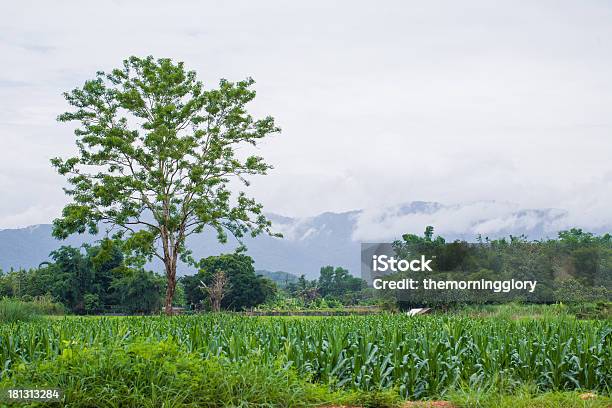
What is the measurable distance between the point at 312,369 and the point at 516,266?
3325 cm

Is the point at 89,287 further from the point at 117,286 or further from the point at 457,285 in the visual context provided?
the point at 457,285

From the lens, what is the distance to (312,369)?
10.8m

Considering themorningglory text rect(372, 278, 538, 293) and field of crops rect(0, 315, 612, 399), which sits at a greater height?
themorningglory text rect(372, 278, 538, 293)

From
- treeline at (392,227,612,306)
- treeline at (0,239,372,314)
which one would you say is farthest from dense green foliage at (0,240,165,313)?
treeline at (392,227,612,306)

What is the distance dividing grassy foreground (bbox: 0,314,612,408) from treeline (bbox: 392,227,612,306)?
78.0 feet

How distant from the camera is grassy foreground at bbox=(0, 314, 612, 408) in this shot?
7.78 metres

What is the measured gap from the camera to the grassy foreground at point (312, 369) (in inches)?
306

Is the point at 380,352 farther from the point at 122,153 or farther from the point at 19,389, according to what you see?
the point at 122,153

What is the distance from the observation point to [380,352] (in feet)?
37.0

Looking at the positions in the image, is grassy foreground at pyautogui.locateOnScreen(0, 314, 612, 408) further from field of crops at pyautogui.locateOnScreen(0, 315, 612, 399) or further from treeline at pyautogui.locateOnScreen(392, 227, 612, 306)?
treeline at pyautogui.locateOnScreen(392, 227, 612, 306)

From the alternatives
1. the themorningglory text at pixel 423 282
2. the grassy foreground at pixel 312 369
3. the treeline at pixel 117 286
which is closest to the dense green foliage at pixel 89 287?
the treeline at pixel 117 286

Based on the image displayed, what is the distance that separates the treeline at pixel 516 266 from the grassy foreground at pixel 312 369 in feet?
78.0

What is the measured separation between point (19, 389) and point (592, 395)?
6.28 m

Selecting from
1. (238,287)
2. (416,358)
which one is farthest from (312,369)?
(238,287)
